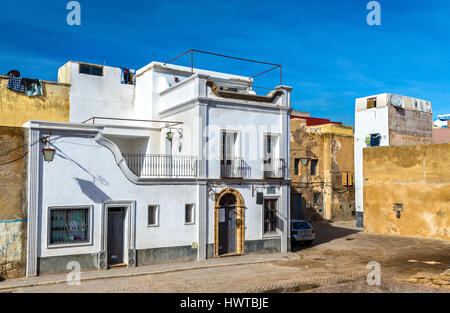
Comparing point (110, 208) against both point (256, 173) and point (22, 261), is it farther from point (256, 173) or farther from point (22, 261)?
point (256, 173)

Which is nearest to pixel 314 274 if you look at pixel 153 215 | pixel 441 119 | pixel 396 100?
pixel 153 215

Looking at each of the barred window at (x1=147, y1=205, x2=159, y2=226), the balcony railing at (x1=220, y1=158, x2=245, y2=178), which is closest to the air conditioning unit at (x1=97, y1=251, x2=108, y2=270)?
the barred window at (x1=147, y1=205, x2=159, y2=226)

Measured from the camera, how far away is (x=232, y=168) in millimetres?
20344

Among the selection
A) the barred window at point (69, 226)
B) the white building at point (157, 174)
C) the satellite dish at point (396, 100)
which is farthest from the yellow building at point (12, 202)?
the satellite dish at point (396, 100)

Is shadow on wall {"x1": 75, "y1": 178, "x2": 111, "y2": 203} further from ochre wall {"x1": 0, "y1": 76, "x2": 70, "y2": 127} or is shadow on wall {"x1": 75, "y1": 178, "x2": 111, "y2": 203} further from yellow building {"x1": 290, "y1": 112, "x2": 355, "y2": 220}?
yellow building {"x1": 290, "y1": 112, "x2": 355, "y2": 220}

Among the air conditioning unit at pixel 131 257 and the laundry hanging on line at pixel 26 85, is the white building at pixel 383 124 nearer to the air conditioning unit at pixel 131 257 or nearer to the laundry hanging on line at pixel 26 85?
the air conditioning unit at pixel 131 257

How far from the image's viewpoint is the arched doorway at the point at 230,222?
65.5ft

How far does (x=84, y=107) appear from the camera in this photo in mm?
23781

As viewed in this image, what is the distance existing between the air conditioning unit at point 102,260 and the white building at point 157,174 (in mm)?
37

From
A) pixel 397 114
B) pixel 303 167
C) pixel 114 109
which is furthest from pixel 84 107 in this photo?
pixel 397 114

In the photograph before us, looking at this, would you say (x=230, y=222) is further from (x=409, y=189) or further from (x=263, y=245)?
(x=409, y=189)

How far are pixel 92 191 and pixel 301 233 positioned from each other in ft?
36.8

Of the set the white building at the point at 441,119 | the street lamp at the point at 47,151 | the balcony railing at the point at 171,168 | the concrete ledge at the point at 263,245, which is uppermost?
the white building at the point at 441,119

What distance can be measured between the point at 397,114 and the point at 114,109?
2057 cm
